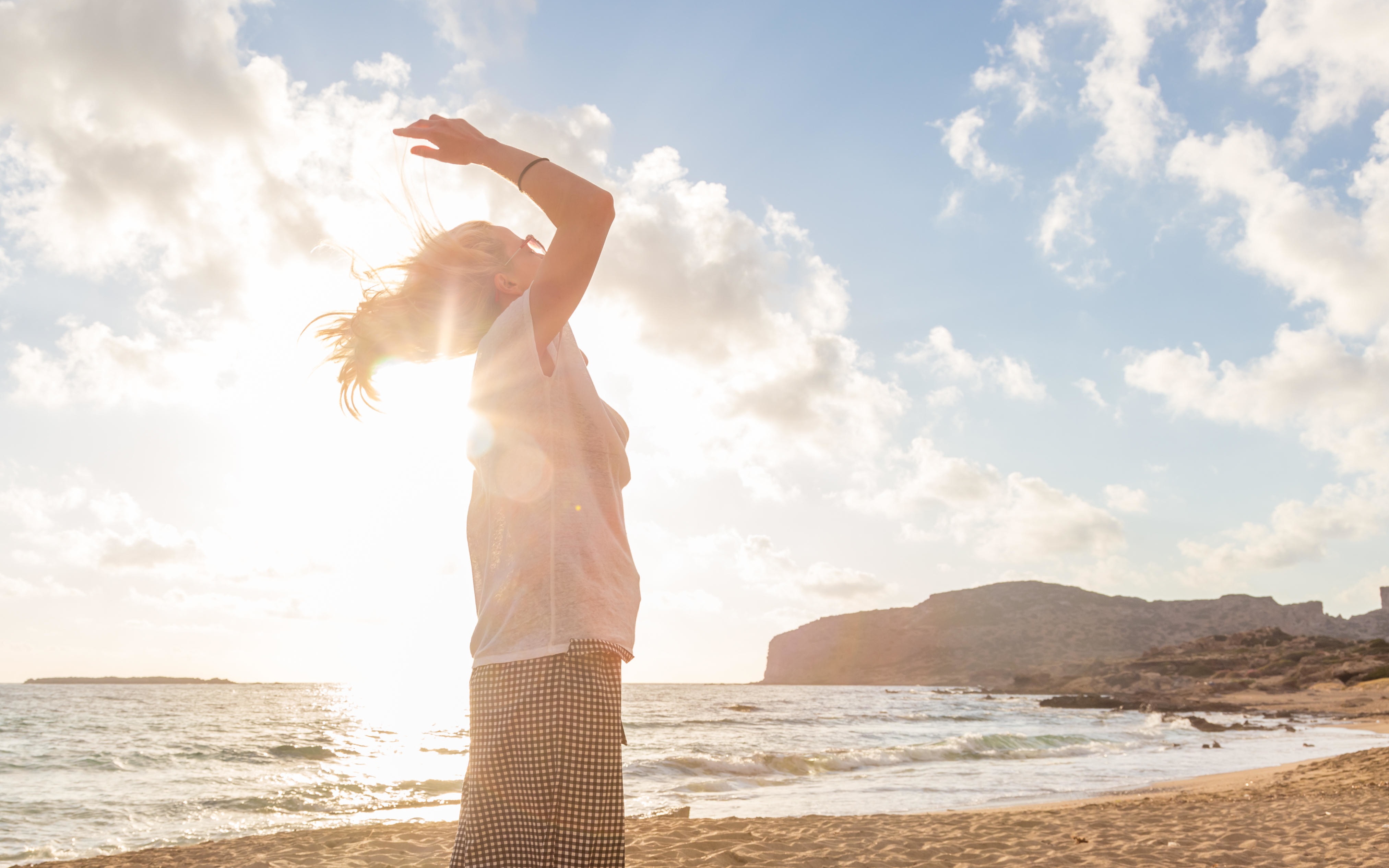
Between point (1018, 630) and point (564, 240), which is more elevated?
point (564, 240)

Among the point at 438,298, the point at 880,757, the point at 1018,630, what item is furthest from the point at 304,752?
the point at 1018,630

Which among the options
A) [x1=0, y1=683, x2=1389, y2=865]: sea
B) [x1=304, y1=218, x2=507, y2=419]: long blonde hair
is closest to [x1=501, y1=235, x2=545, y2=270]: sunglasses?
[x1=304, y1=218, x2=507, y2=419]: long blonde hair

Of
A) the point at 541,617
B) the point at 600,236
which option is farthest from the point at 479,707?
the point at 600,236

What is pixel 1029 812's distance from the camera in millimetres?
9172

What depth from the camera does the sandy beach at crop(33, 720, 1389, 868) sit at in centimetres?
660

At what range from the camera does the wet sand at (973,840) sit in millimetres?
6594

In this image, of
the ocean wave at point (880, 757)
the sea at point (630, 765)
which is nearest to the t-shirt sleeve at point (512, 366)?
the sea at point (630, 765)

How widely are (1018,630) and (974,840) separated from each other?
11973 cm

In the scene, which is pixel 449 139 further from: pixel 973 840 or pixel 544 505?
pixel 973 840

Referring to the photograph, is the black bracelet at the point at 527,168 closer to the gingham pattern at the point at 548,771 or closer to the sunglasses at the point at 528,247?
the sunglasses at the point at 528,247

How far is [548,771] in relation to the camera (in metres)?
1.51

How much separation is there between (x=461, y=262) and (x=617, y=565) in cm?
81

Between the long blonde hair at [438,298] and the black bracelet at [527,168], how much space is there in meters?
0.20

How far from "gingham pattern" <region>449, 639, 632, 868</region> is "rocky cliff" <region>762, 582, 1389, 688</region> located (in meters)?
88.0
